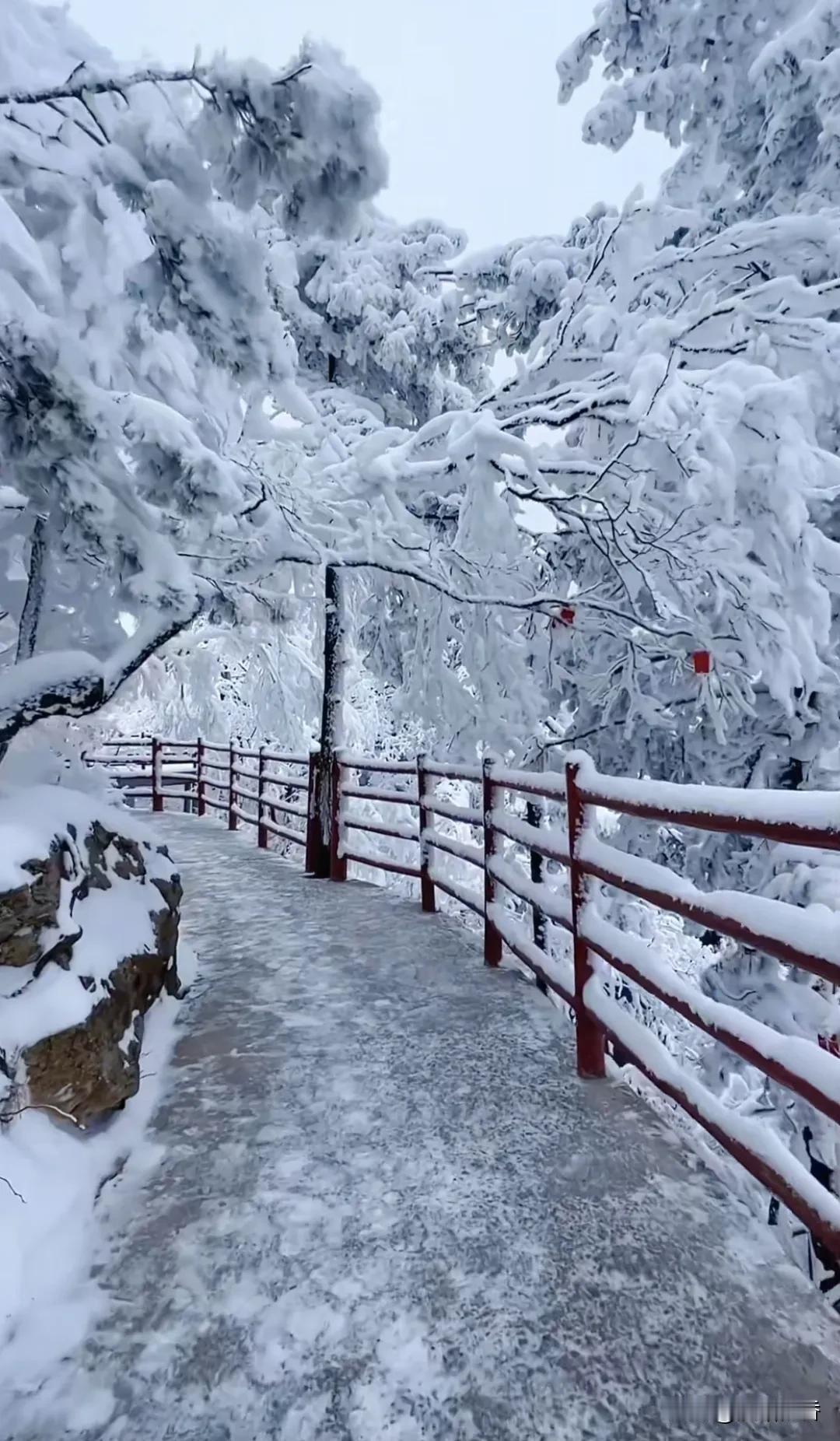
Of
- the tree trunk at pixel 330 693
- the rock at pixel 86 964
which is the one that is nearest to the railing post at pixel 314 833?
the tree trunk at pixel 330 693

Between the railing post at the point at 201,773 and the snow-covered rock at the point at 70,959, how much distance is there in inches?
458

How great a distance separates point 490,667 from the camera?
7.88 m

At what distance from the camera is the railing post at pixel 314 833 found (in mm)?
9453

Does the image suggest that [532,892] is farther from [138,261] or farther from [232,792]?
[232,792]

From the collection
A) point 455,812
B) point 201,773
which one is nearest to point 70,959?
point 455,812

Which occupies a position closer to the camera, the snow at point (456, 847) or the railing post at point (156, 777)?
the snow at point (456, 847)

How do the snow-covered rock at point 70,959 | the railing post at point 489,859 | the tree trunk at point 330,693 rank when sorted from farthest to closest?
the tree trunk at point 330,693
the railing post at point 489,859
the snow-covered rock at point 70,959

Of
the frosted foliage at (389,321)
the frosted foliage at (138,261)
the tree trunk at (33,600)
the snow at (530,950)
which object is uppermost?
the frosted foliage at (389,321)

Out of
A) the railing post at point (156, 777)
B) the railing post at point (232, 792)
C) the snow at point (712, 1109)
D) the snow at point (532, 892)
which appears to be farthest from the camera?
the railing post at point (156, 777)

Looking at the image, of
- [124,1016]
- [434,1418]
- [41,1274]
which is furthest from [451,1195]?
[124,1016]

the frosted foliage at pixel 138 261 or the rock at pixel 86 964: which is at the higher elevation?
the frosted foliage at pixel 138 261

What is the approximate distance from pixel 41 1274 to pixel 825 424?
820cm

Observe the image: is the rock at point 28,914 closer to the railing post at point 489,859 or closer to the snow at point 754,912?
the snow at point 754,912

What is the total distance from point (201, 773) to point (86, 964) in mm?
13509
